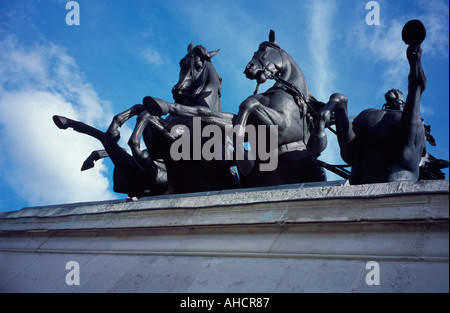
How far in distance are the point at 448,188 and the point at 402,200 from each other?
318 millimetres

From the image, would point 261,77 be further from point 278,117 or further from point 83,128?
point 83,128

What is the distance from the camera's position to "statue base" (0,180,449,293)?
274cm

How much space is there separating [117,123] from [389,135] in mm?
3840

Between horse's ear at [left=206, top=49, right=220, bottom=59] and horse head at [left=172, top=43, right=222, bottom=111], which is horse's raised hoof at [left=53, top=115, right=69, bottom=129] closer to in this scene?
horse head at [left=172, top=43, right=222, bottom=111]

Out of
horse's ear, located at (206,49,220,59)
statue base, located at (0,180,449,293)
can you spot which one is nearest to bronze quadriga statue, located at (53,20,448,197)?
horse's ear, located at (206,49,220,59)

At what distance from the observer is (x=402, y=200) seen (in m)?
2.95

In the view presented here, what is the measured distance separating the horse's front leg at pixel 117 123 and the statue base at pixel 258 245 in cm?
207

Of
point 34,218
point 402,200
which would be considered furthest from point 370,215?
point 34,218

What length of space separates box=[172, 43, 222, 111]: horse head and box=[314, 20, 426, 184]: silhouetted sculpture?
287 centimetres

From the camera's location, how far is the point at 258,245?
3334 mm

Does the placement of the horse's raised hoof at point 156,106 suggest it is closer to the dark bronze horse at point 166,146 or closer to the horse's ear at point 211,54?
the dark bronze horse at point 166,146

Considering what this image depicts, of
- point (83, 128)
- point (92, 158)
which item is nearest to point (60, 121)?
point (83, 128)

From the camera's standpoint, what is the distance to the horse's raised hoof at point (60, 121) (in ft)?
24.2
